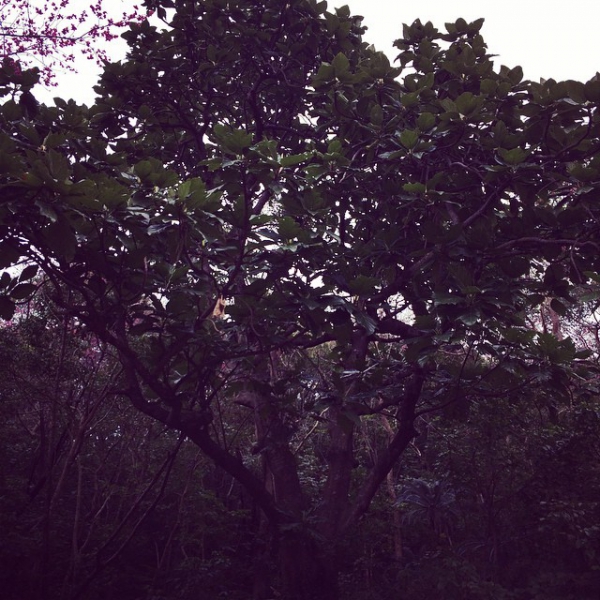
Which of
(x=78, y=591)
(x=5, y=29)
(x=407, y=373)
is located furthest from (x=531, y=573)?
(x=5, y=29)

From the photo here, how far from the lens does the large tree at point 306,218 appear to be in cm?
239

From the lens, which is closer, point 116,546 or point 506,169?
point 506,169

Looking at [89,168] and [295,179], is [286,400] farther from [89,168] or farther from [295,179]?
[89,168]

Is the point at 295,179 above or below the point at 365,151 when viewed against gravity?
below

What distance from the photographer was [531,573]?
17.1ft

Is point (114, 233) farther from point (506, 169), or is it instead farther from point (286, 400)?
point (506, 169)

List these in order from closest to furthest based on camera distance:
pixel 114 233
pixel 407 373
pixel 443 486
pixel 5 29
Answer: pixel 114 233
pixel 5 29
pixel 407 373
pixel 443 486

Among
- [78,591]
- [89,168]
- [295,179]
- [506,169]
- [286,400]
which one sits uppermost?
[506,169]

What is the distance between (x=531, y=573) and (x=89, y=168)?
5.36 m

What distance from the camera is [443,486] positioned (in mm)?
5926

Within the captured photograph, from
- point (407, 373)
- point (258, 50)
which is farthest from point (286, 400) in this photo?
point (258, 50)

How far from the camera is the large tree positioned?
2391 mm

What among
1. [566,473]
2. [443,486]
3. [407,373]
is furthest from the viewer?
[443,486]

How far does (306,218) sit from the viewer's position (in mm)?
2902
